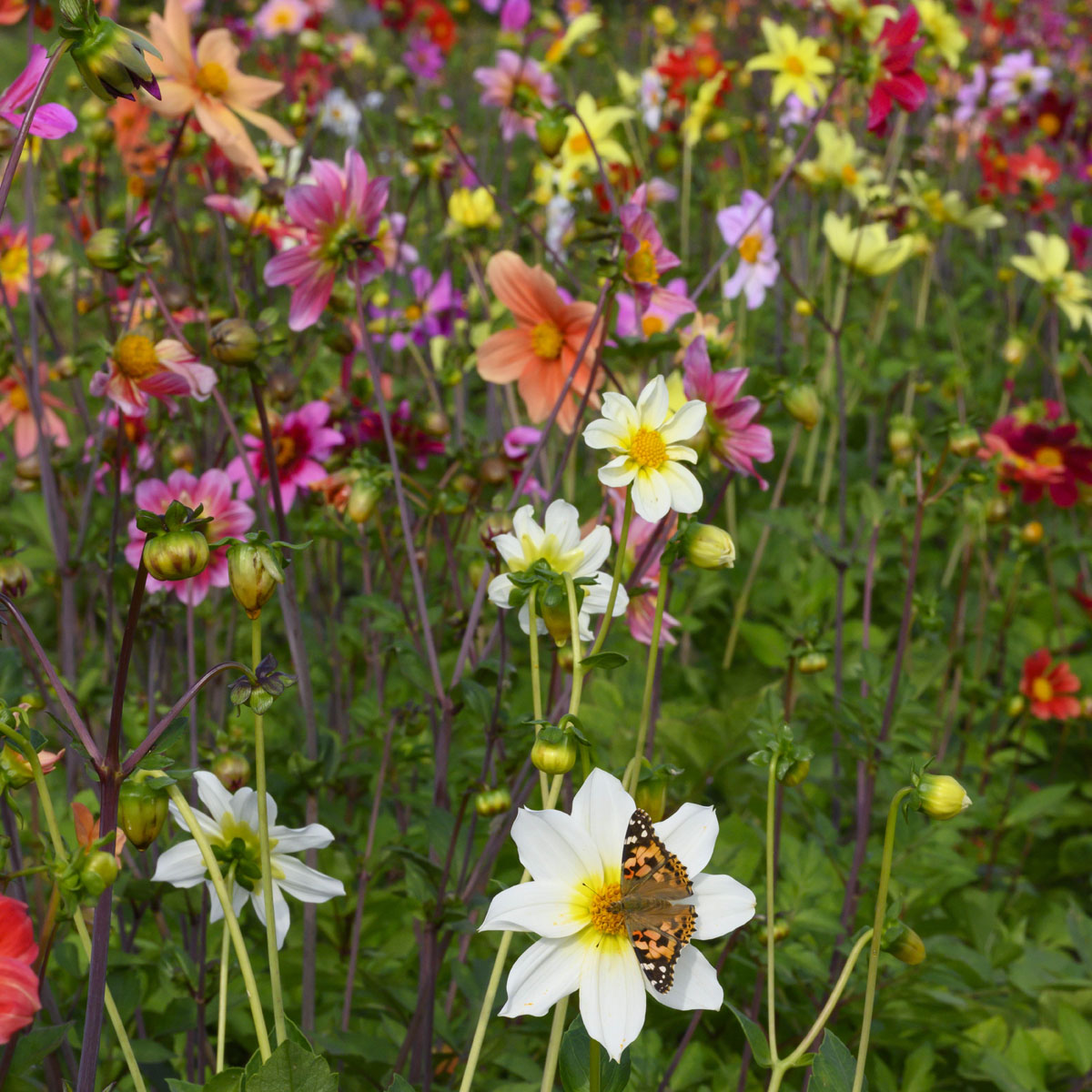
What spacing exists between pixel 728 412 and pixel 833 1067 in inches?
20.2

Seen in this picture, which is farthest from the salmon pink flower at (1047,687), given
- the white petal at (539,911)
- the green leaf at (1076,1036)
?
the white petal at (539,911)

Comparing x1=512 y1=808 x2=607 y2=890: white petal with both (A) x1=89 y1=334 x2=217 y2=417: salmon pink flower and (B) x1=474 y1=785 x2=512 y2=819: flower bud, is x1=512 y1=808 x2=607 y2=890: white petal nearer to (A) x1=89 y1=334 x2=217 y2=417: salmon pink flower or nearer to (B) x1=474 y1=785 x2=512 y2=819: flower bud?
(B) x1=474 y1=785 x2=512 y2=819: flower bud

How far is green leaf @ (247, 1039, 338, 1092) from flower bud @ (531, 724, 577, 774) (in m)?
0.20

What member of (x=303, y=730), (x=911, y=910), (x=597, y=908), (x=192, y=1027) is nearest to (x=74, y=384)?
(x=303, y=730)

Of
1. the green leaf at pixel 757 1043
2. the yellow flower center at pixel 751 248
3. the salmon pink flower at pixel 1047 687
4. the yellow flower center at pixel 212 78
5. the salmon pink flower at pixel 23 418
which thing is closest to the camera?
the green leaf at pixel 757 1043

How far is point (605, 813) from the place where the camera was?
23.2 inches

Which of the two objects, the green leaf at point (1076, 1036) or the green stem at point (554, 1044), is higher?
the green stem at point (554, 1044)

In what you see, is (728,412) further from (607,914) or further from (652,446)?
(607,914)

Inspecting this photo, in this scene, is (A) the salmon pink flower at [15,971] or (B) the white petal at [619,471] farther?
(B) the white petal at [619,471]

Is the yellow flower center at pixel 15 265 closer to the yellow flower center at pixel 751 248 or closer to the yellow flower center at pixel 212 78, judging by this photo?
the yellow flower center at pixel 212 78

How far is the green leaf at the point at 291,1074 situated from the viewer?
0.57m

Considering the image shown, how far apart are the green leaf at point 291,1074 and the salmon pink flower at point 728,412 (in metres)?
0.56

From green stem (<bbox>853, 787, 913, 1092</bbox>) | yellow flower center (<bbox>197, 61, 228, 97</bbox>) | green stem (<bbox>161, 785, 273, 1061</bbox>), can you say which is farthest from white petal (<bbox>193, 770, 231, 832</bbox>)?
yellow flower center (<bbox>197, 61, 228, 97</bbox>)

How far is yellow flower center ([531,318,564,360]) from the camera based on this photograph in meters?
1.12
